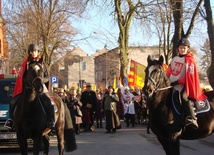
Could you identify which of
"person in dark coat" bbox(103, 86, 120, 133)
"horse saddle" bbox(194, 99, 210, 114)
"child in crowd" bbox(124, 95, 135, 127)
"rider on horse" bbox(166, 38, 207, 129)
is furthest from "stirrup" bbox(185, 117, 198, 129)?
"child in crowd" bbox(124, 95, 135, 127)

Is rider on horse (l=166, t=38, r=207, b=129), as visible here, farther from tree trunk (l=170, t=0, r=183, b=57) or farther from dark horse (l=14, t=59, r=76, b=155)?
tree trunk (l=170, t=0, r=183, b=57)

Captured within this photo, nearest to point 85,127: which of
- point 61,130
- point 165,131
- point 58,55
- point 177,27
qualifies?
point 177,27

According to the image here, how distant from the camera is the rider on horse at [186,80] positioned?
25.2 feet

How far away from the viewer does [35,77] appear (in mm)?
8484

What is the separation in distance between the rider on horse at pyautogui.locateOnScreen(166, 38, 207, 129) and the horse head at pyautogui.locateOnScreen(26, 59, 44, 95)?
2751 millimetres

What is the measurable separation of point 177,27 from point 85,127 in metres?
6.87

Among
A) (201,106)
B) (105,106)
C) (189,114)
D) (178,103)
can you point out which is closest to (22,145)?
(178,103)

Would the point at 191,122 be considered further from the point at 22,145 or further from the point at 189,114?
the point at 22,145

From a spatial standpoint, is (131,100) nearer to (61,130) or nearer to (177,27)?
(177,27)

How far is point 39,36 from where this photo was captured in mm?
33562

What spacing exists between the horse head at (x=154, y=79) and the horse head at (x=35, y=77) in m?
2.34

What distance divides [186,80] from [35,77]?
316cm

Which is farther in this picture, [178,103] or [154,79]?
[178,103]

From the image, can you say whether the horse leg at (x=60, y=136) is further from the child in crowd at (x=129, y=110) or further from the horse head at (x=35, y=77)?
the child in crowd at (x=129, y=110)
